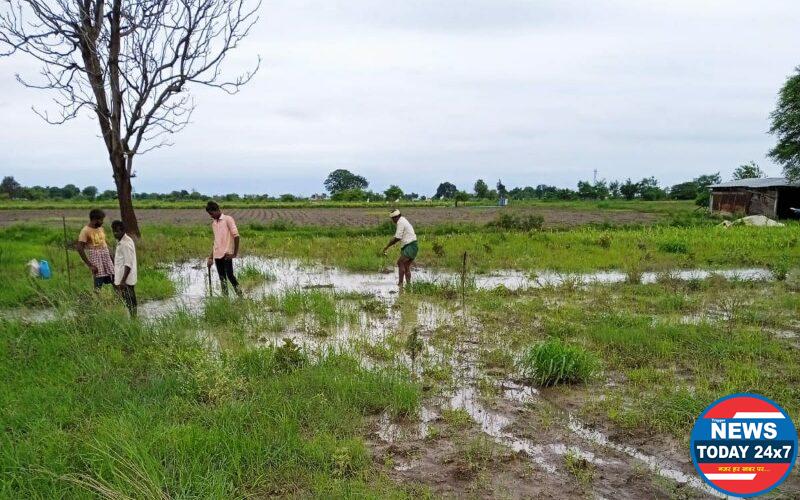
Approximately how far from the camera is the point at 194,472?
3195 millimetres

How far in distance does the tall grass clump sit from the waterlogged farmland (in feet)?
0.07

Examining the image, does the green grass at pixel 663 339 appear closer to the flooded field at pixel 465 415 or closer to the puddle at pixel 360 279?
the flooded field at pixel 465 415

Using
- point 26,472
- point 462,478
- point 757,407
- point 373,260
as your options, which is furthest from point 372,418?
point 373,260

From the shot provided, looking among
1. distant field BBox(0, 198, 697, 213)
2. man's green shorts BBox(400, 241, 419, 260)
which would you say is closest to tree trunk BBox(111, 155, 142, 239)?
man's green shorts BBox(400, 241, 419, 260)

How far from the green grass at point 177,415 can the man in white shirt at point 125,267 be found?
835 mm

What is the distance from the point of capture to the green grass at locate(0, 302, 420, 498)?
3145mm

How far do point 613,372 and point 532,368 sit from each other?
2.74ft

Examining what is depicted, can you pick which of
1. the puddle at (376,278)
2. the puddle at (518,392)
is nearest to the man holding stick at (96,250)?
the puddle at (376,278)

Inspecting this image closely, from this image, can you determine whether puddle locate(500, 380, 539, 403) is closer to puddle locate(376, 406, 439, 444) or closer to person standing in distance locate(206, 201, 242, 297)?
puddle locate(376, 406, 439, 444)

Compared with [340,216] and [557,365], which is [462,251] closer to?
[557,365]

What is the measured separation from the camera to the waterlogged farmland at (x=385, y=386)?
3.28 metres

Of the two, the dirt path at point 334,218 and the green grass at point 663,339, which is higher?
the dirt path at point 334,218

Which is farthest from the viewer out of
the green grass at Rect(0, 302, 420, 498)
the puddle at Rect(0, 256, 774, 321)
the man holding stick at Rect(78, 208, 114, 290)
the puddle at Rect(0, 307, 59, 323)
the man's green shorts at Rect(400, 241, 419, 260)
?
the puddle at Rect(0, 256, 774, 321)

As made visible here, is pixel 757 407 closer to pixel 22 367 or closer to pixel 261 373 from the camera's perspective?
pixel 261 373
